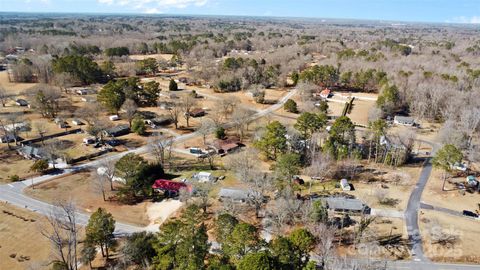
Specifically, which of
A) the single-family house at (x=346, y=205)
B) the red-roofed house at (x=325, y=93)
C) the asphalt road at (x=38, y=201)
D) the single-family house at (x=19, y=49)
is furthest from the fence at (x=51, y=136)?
the single-family house at (x=19, y=49)

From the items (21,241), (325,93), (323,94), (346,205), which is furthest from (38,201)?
(325,93)

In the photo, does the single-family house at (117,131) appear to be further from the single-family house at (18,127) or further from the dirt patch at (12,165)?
the single-family house at (18,127)

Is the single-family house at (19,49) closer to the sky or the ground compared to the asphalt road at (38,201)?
closer to the sky

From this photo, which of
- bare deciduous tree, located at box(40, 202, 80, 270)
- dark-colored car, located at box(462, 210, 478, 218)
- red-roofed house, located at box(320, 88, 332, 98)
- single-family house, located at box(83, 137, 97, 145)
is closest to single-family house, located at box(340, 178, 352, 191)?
dark-colored car, located at box(462, 210, 478, 218)

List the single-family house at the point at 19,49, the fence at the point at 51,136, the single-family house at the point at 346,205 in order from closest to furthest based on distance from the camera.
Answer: the single-family house at the point at 346,205 < the fence at the point at 51,136 < the single-family house at the point at 19,49

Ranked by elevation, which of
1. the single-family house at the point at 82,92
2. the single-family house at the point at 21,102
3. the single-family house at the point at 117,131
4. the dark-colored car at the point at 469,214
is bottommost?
the dark-colored car at the point at 469,214

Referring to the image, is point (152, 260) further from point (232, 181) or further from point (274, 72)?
point (274, 72)

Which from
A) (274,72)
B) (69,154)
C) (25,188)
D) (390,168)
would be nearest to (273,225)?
(390,168)
